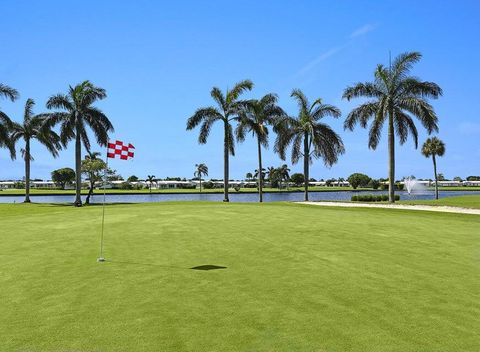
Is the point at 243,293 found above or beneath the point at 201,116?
beneath

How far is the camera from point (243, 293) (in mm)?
8516

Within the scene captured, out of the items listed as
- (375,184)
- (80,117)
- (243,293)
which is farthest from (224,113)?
(375,184)

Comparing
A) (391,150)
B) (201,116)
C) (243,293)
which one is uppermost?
(201,116)

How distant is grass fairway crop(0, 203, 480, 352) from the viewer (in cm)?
631

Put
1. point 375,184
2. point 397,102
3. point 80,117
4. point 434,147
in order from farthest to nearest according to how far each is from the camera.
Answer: point 375,184 → point 434,147 → point 80,117 → point 397,102

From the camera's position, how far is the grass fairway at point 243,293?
6.31m

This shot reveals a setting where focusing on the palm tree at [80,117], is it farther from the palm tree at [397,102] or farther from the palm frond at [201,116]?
the palm tree at [397,102]

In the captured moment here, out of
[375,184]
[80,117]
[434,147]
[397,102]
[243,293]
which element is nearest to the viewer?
[243,293]

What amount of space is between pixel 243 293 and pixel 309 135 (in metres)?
44.7

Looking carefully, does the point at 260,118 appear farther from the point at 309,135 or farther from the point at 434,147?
the point at 434,147

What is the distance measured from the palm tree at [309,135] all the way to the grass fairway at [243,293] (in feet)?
119

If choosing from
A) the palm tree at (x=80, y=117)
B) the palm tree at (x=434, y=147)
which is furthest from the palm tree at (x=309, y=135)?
the palm tree at (x=434, y=147)

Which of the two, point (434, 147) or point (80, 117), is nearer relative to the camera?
point (80, 117)

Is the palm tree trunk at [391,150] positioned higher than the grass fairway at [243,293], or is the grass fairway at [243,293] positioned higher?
the palm tree trunk at [391,150]
